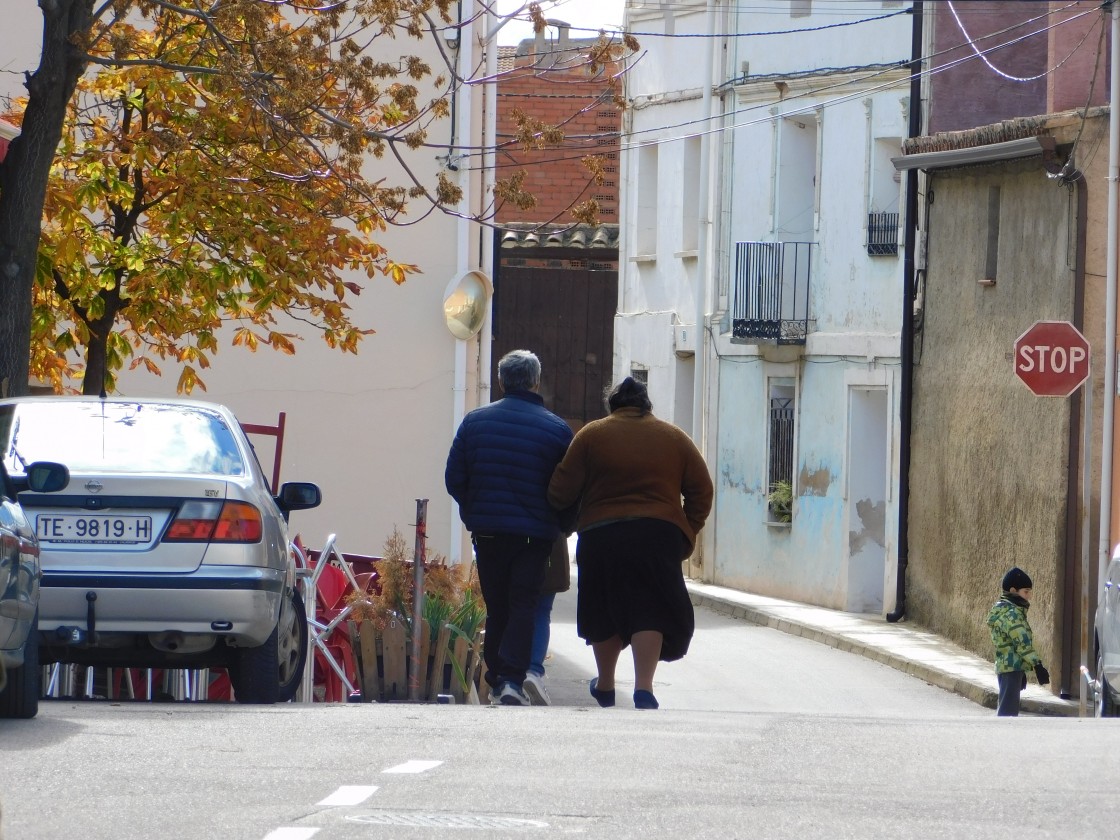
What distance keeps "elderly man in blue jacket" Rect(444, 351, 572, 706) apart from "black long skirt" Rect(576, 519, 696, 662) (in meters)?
0.25

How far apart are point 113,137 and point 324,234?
1.72 meters

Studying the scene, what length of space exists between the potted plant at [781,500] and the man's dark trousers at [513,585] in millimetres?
17100

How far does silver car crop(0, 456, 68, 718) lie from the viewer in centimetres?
737

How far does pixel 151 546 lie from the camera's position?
8883 millimetres

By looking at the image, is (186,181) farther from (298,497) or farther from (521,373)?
(521,373)

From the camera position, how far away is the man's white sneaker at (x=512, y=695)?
9758mm

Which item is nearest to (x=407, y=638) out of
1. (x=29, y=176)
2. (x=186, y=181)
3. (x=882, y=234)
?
(x=186, y=181)

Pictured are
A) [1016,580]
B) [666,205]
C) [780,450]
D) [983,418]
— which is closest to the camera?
[1016,580]

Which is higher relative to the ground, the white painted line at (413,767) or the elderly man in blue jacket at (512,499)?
the elderly man in blue jacket at (512,499)

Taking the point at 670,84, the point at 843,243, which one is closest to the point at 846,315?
the point at 843,243

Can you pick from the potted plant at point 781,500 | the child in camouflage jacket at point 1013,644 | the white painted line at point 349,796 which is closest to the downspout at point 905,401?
the potted plant at point 781,500

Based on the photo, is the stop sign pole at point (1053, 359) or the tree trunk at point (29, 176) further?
the stop sign pole at point (1053, 359)

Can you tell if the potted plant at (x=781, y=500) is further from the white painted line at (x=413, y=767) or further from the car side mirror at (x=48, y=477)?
the white painted line at (x=413, y=767)

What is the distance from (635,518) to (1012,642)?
598cm
